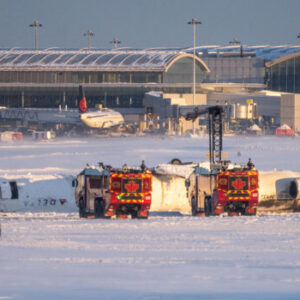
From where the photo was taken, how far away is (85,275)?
2450 cm

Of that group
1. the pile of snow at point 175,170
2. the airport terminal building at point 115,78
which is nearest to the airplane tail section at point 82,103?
the airport terminal building at point 115,78

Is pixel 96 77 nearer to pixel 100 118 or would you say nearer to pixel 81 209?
pixel 100 118

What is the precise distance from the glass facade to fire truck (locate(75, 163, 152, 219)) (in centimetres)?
12615

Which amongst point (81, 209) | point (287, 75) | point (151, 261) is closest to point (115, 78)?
point (287, 75)

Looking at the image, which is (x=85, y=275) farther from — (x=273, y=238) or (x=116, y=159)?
(x=116, y=159)

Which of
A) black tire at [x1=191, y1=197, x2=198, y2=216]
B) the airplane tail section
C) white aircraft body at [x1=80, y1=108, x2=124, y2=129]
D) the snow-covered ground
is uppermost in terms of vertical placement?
the airplane tail section

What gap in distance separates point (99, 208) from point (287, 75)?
127 meters

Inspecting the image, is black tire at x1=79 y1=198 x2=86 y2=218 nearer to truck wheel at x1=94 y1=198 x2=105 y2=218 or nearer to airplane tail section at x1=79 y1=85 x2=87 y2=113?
truck wheel at x1=94 y1=198 x2=105 y2=218

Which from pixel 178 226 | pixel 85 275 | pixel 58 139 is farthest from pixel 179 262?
pixel 58 139

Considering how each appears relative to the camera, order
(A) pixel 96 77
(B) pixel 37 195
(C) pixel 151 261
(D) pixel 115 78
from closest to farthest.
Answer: (C) pixel 151 261, (B) pixel 37 195, (D) pixel 115 78, (A) pixel 96 77

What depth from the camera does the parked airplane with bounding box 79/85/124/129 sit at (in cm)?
14175

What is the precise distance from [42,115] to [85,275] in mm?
128242

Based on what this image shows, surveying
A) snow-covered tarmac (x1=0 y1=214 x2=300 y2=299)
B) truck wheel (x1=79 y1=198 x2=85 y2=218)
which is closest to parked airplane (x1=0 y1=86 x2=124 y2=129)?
truck wheel (x1=79 y1=198 x2=85 y2=218)

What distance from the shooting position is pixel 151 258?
2772 centimetres
